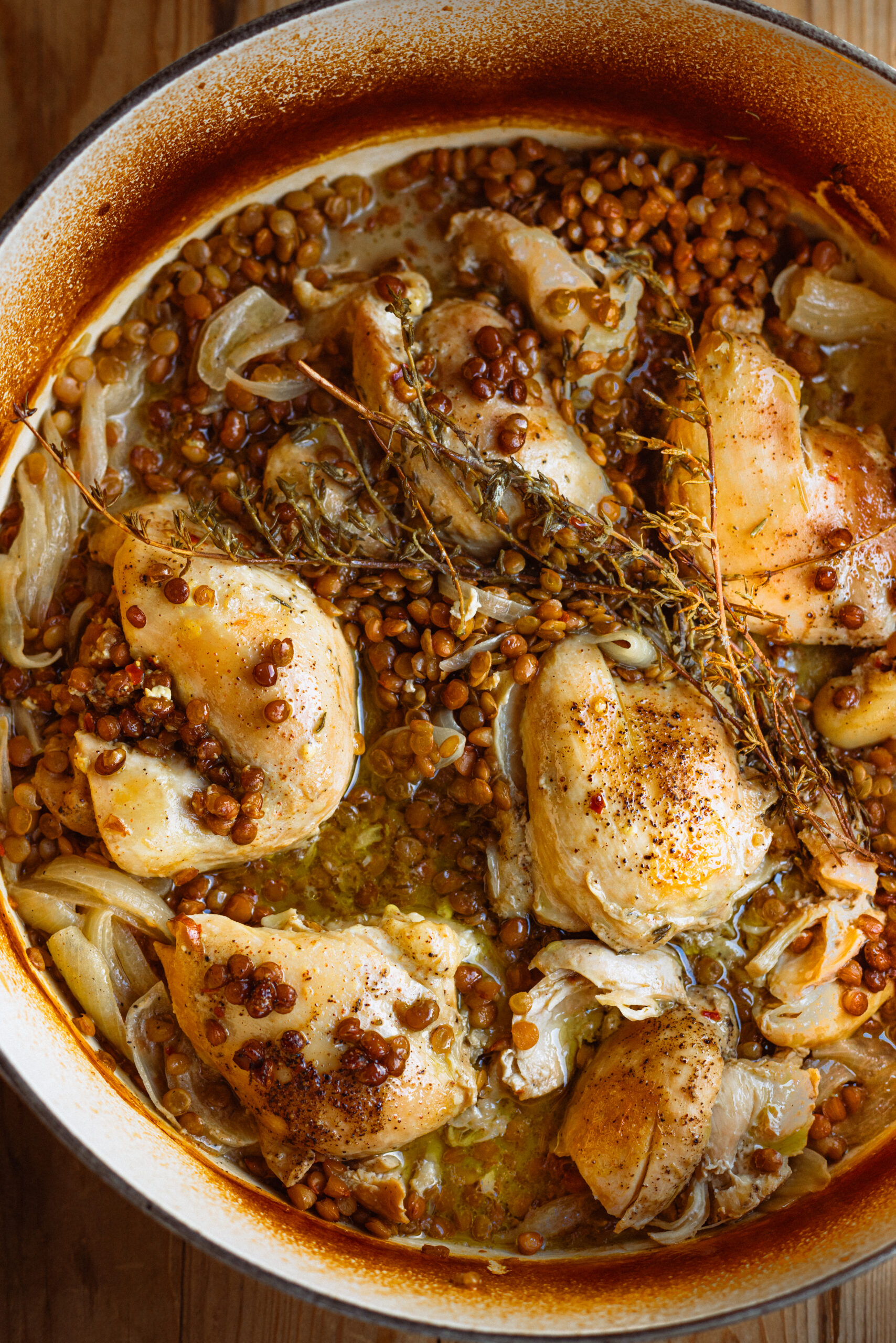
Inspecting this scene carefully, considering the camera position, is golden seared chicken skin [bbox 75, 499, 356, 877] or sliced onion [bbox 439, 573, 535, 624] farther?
sliced onion [bbox 439, 573, 535, 624]

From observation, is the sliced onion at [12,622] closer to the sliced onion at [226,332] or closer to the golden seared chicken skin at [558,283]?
the sliced onion at [226,332]

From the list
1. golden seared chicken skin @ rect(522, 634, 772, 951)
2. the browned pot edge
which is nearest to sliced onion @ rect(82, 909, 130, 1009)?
golden seared chicken skin @ rect(522, 634, 772, 951)

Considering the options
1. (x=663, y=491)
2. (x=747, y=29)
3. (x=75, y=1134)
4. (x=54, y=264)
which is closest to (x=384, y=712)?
(x=663, y=491)

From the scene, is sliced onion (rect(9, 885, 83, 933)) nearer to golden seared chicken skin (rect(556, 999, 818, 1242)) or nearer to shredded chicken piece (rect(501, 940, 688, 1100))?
shredded chicken piece (rect(501, 940, 688, 1100))

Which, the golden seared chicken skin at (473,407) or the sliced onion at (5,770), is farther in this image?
the sliced onion at (5,770)

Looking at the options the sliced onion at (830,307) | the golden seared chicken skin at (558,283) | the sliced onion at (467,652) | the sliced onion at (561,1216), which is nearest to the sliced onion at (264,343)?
the golden seared chicken skin at (558,283)
